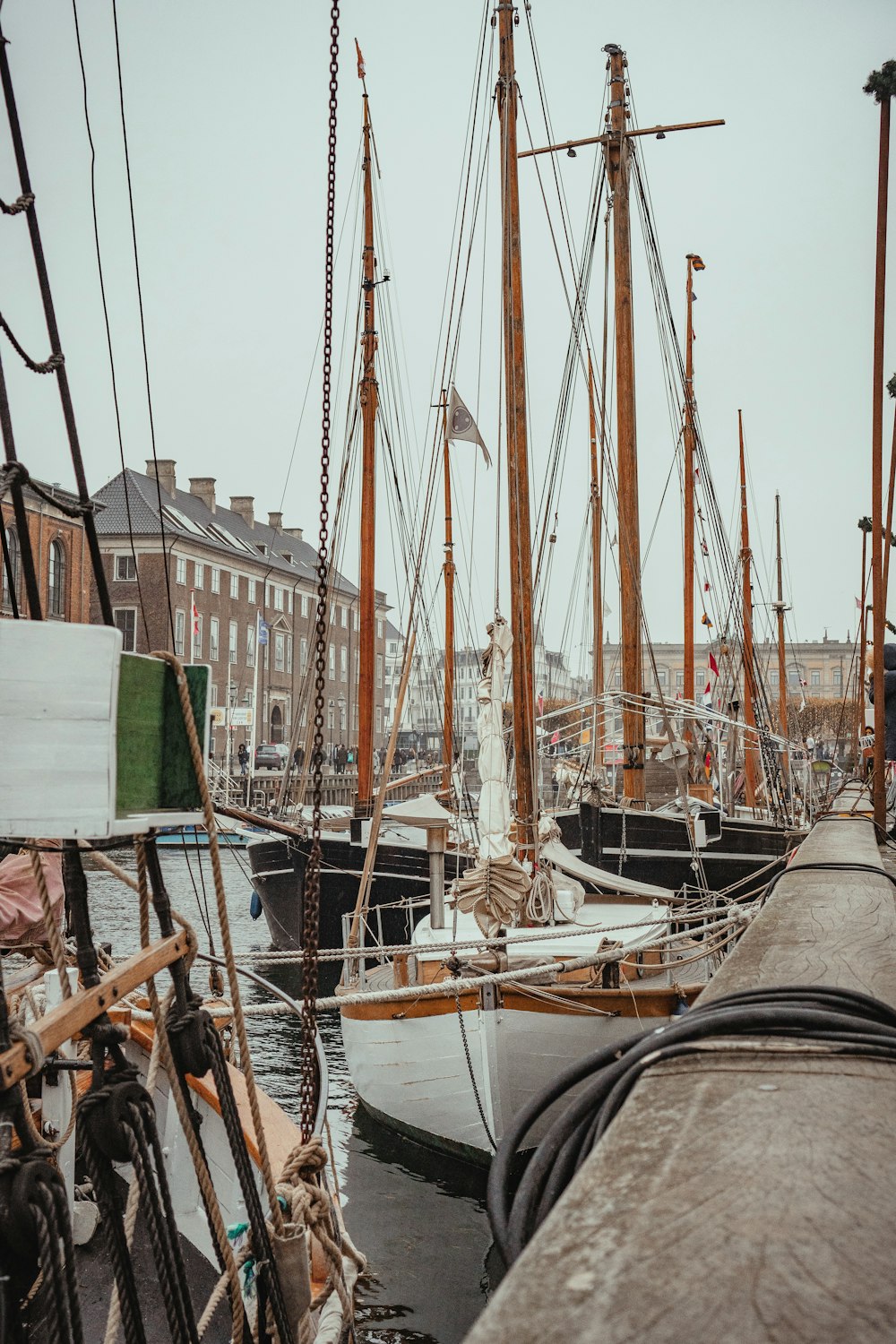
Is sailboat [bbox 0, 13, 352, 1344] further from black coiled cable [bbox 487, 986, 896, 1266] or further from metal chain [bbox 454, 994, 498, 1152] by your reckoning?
metal chain [bbox 454, 994, 498, 1152]

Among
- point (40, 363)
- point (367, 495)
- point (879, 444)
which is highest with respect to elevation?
point (367, 495)

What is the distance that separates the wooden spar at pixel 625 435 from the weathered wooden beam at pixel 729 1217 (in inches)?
536

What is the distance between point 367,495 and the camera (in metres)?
17.5

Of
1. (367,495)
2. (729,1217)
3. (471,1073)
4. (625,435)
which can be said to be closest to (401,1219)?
(471,1073)

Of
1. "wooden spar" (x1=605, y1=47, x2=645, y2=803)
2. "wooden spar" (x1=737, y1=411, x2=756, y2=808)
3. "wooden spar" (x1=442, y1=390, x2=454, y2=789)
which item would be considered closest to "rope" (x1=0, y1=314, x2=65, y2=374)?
"wooden spar" (x1=605, y1=47, x2=645, y2=803)

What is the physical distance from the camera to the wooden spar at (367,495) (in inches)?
675

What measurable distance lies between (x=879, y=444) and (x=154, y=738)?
7.86 m

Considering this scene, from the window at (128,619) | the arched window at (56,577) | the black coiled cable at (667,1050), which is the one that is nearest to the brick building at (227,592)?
the window at (128,619)

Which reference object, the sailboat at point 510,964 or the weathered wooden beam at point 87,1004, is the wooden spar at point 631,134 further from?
the weathered wooden beam at point 87,1004

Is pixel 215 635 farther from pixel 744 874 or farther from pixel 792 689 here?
pixel 792 689

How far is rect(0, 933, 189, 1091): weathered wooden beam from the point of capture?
2.08 metres

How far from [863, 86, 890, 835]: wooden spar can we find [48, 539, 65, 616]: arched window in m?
29.8

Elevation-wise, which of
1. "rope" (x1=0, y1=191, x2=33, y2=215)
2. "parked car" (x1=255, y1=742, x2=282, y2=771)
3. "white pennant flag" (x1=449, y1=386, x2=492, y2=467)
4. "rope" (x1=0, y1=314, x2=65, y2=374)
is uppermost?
"white pennant flag" (x1=449, y1=386, x2=492, y2=467)

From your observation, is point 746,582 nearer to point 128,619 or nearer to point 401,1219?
point 401,1219
